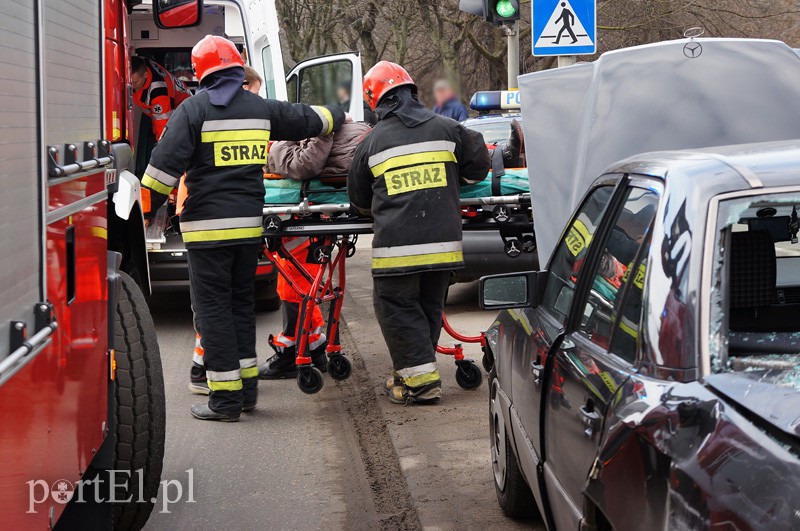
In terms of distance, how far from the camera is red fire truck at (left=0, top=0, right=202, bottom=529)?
8.55 ft

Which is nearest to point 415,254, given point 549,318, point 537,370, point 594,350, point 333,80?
point 549,318

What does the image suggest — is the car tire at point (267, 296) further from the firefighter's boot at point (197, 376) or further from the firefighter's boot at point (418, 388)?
the firefighter's boot at point (418, 388)

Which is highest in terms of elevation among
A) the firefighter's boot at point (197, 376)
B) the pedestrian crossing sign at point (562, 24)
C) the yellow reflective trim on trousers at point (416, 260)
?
the pedestrian crossing sign at point (562, 24)

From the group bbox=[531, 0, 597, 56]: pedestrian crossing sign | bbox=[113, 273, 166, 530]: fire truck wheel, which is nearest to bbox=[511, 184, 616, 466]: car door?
bbox=[113, 273, 166, 530]: fire truck wheel

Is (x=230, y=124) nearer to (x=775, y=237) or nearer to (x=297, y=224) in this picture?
(x=297, y=224)

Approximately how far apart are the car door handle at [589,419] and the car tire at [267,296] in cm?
789

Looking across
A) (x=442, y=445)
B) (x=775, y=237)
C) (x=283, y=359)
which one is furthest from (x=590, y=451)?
(x=283, y=359)

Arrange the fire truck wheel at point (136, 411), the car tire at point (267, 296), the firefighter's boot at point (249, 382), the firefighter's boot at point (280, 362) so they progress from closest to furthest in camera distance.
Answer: the fire truck wheel at point (136, 411)
the firefighter's boot at point (249, 382)
the firefighter's boot at point (280, 362)
the car tire at point (267, 296)

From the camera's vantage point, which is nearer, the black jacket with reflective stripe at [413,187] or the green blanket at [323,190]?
the black jacket with reflective stripe at [413,187]

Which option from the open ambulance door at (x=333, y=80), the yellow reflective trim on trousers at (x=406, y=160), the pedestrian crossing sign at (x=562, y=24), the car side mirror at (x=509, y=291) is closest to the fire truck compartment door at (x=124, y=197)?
the car side mirror at (x=509, y=291)

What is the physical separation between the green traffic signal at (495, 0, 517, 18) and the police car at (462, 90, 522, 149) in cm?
87

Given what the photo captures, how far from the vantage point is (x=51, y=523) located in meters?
3.04

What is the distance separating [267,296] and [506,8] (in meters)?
3.66

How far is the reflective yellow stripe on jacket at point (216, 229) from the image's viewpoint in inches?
Result: 258
